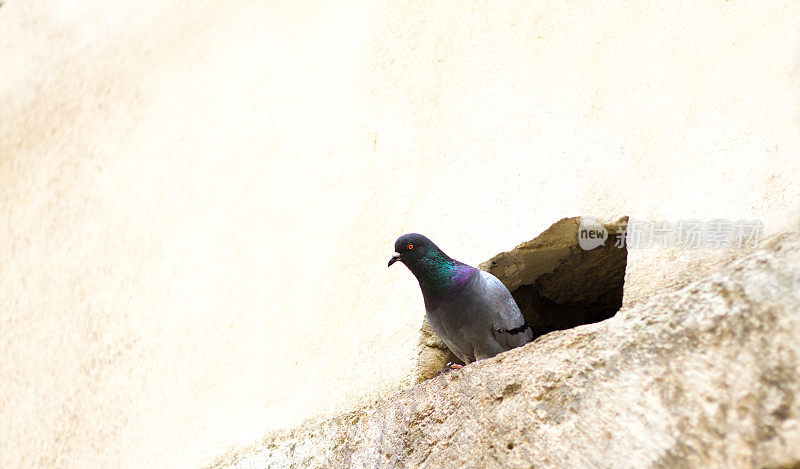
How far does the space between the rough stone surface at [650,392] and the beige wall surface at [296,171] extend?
1.17ft

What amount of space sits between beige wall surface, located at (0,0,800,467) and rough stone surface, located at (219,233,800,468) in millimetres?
355

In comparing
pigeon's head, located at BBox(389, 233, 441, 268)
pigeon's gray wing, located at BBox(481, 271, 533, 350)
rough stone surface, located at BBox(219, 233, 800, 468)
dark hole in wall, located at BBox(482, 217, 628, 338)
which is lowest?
dark hole in wall, located at BBox(482, 217, 628, 338)

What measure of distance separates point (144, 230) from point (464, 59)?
2523mm

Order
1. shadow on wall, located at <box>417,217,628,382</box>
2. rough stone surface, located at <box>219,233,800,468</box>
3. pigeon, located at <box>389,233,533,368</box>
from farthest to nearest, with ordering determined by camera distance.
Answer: shadow on wall, located at <box>417,217,628,382</box>
pigeon, located at <box>389,233,533,368</box>
rough stone surface, located at <box>219,233,800,468</box>

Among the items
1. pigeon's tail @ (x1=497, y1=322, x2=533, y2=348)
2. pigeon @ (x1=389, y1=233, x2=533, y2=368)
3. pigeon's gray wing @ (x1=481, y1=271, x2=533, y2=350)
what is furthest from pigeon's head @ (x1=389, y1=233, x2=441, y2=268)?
pigeon's tail @ (x1=497, y1=322, x2=533, y2=348)

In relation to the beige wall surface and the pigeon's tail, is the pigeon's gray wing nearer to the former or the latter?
the pigeon's tail

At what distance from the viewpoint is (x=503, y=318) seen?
8.84 ft

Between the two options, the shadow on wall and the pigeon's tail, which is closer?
the pigeon's tail

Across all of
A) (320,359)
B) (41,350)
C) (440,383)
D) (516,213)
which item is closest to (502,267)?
(516,213)

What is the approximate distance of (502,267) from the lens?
123 inches

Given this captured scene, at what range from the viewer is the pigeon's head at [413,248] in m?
2.69

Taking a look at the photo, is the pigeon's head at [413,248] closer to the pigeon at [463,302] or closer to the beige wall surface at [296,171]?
the pigeon at [463,302]

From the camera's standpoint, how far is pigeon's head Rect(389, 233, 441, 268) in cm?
269

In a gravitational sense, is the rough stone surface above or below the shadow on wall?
above
